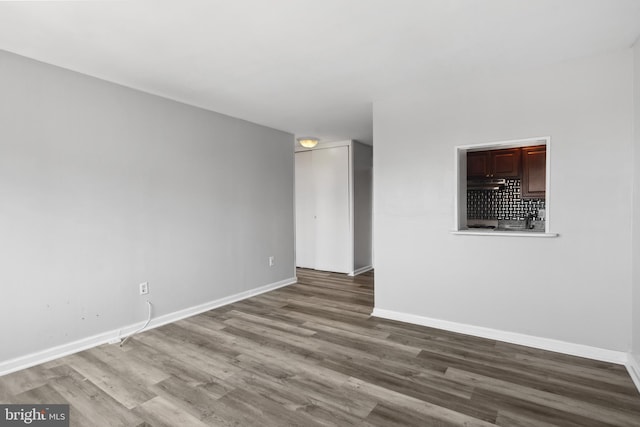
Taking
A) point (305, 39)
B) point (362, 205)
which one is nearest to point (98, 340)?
point (305, 39)

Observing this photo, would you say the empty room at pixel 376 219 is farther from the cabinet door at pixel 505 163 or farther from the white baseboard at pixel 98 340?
the cabinet door at pixel 505 163

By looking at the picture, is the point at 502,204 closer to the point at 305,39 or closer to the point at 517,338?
the point at 517,338

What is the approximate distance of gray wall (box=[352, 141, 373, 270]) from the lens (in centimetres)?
618

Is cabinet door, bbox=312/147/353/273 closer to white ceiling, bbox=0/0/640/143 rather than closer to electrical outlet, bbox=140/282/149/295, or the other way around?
white ceiling, bbox=0/0/640/143

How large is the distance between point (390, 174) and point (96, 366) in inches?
128

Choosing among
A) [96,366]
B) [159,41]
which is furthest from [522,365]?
[159,41]

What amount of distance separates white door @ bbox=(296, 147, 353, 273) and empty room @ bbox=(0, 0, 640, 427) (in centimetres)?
206

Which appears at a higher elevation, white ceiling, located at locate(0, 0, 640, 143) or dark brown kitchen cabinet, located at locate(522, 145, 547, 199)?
white ceiling, located at locate(0, 0, 640, 143)

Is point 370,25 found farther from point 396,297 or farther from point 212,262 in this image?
A: point 212,262

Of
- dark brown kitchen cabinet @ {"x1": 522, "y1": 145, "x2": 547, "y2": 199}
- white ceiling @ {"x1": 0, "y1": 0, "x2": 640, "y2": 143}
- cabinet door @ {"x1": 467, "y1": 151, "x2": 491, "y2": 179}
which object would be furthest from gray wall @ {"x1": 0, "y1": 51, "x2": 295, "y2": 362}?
dark brown kitchen cabinet @ {"x1": 522, "y1": 145, "x2": 547, "y2": 199}

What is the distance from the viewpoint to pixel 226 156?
4.42 meters

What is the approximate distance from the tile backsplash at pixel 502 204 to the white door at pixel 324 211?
2.19 m

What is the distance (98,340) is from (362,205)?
4.56m

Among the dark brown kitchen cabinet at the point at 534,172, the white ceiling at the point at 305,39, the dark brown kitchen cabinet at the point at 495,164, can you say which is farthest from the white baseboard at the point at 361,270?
the white ceiling at the point at 305,39
